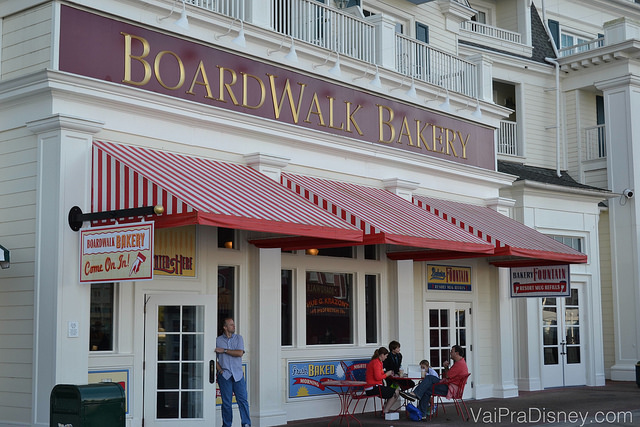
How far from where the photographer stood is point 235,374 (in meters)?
12.7

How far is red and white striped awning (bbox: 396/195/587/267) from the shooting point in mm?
16469

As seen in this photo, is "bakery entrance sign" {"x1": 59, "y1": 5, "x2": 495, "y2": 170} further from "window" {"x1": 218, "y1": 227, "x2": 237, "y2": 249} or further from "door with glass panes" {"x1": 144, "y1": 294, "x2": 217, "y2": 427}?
"door with glass panes" {"x1": 144, "y1": 294, "x2": 217, "y2": 427}

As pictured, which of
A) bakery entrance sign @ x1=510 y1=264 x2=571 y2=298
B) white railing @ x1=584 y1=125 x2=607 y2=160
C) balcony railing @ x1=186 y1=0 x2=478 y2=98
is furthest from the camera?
white railing @ x1=584 y1=125 x2=607 y2=160

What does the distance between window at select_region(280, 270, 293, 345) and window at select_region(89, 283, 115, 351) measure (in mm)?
3587

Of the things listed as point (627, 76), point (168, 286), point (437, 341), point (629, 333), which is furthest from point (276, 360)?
point (627, 76)

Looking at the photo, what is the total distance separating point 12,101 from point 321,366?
6.99 metres

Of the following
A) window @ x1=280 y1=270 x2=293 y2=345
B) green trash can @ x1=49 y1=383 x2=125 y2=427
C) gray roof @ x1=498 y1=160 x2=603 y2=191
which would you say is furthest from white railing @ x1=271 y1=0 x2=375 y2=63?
green trash can @ x1=49 y1=383 x2=125 y2=427

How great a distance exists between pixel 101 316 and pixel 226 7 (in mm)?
5664

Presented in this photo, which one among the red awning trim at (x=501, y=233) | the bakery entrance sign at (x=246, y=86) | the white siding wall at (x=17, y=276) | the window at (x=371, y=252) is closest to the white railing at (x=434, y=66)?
the bakery entrance sign at (x=246, y=86)

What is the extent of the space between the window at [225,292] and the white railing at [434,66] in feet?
20.7

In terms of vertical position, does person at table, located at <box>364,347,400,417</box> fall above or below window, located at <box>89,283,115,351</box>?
below

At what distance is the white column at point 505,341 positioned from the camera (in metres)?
19.0

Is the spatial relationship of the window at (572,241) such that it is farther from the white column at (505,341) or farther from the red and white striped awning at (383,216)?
the red and white striped awning at (383,216)

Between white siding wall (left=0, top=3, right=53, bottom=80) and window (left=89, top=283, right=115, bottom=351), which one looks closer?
white siding wall (left=0, top=3, right=53, bottom=80)
